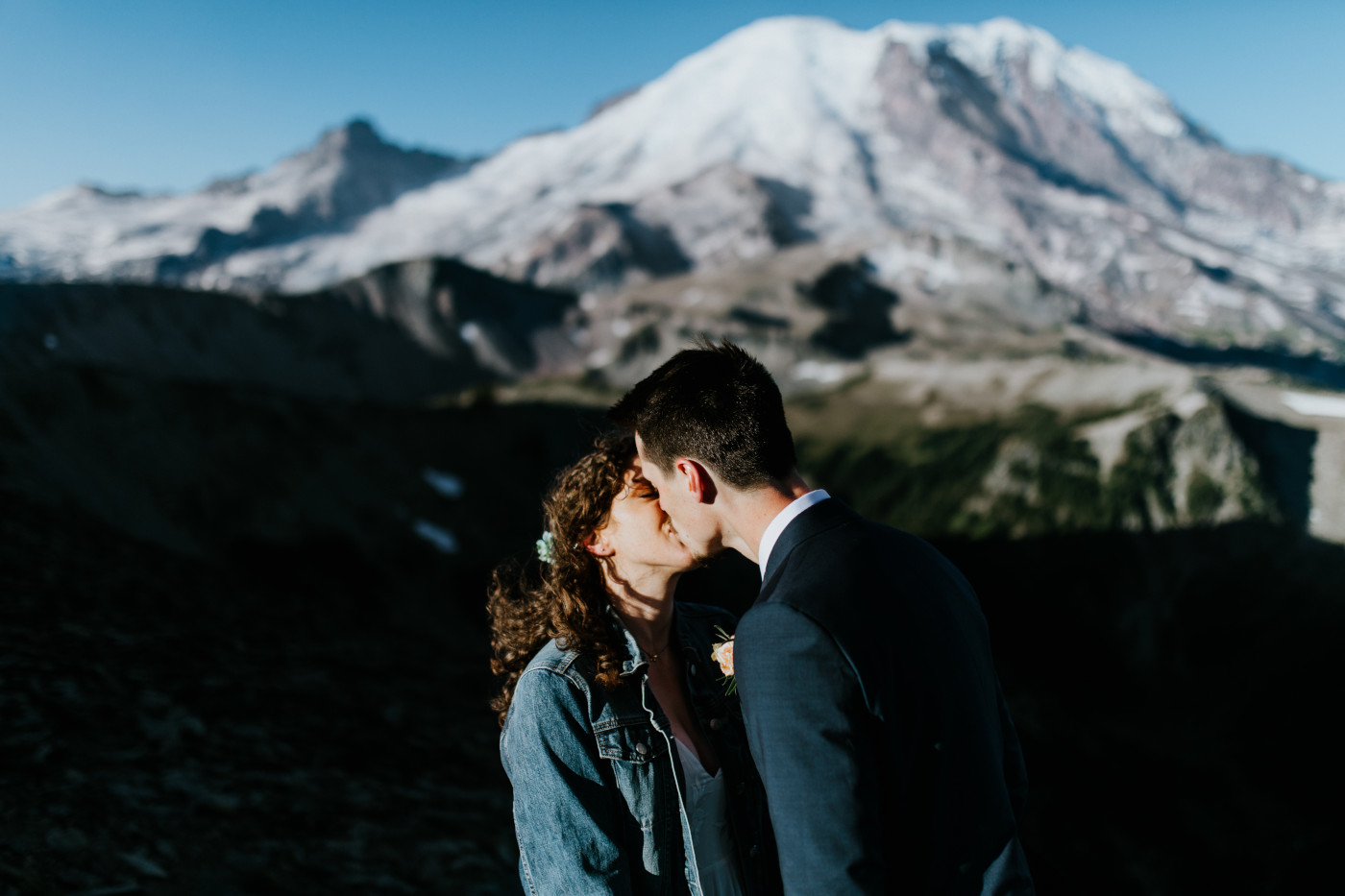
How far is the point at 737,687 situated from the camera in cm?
279

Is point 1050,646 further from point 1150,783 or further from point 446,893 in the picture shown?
point 446,893

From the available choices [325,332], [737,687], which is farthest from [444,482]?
[325,332]

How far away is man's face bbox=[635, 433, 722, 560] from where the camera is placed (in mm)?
3367

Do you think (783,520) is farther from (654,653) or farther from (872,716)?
(654,653)

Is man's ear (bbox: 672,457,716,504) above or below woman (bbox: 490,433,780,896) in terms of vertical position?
above

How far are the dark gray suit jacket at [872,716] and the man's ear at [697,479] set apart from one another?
15.4 inches

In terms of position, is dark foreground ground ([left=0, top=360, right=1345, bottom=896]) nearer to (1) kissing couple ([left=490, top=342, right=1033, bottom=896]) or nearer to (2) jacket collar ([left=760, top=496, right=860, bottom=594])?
(1) kissing couple ([left=490, top=342, right=1033, bottom=896])

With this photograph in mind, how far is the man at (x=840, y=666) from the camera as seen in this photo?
2605mm

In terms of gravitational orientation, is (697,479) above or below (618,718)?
above

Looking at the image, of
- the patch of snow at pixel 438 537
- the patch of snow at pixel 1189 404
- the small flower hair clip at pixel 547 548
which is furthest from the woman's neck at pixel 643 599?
the patch of snow at pixel 1189 404

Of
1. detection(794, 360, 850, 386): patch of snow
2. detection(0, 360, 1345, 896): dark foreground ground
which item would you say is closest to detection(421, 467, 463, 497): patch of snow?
detection(0, 360, 1345, 896): dark foreground ground

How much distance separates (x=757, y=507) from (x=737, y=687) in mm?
760

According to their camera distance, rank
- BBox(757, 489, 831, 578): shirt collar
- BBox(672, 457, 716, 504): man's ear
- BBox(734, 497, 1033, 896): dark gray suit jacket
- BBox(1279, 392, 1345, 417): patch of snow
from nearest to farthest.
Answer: BBox(734, 497, 1033, 896): dark gray suit jacket < BBox(757, 489, 831, 578): shirt collar < BBox(672, 457, 716, 504): man's ear < BBox(1279, 392, 1345, 417): patch of snow

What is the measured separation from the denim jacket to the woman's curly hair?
0.32 feet
